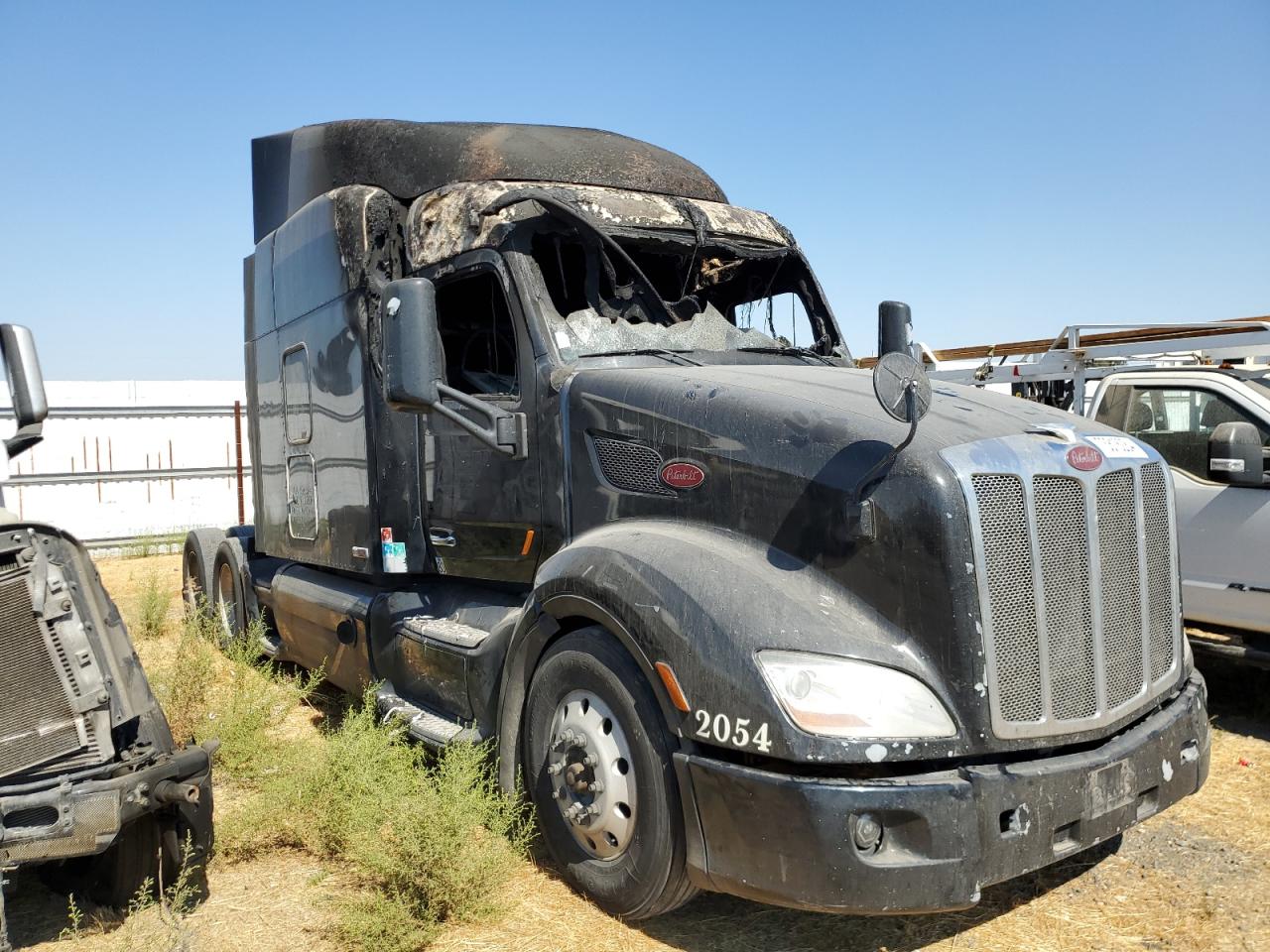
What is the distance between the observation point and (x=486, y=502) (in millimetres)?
5000

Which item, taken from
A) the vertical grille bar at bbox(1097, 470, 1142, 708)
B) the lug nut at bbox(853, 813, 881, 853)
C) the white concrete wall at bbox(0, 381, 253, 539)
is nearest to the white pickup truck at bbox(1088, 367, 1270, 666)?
the vertical grille bar at bbox(1097, 470, 1142, 708)

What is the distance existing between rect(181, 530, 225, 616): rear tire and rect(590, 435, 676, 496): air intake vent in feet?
18.0

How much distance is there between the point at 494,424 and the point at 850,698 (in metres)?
2.16

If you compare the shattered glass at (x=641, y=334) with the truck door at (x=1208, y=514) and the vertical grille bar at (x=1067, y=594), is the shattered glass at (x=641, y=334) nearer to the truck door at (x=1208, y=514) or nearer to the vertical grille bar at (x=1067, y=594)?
the vertical grille bar at (x=1067, y=594)

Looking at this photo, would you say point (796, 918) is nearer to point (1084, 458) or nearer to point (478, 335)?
point (1084, 458)

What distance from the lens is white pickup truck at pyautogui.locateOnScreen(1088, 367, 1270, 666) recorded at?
6281mm

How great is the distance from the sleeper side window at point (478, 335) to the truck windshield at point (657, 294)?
0.30 meters

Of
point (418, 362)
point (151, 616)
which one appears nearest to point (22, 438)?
point (418, 362)

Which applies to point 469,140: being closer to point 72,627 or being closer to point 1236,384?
point 72,627

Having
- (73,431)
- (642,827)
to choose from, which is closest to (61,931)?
(642,827)

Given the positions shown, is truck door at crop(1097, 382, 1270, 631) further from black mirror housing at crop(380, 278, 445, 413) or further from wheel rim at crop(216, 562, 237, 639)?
wheel rim at crop(216, 562, 237, 639)

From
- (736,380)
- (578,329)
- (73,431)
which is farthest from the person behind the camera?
(73,431)

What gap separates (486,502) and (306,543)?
2.28 metres

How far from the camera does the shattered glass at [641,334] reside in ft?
15.4
